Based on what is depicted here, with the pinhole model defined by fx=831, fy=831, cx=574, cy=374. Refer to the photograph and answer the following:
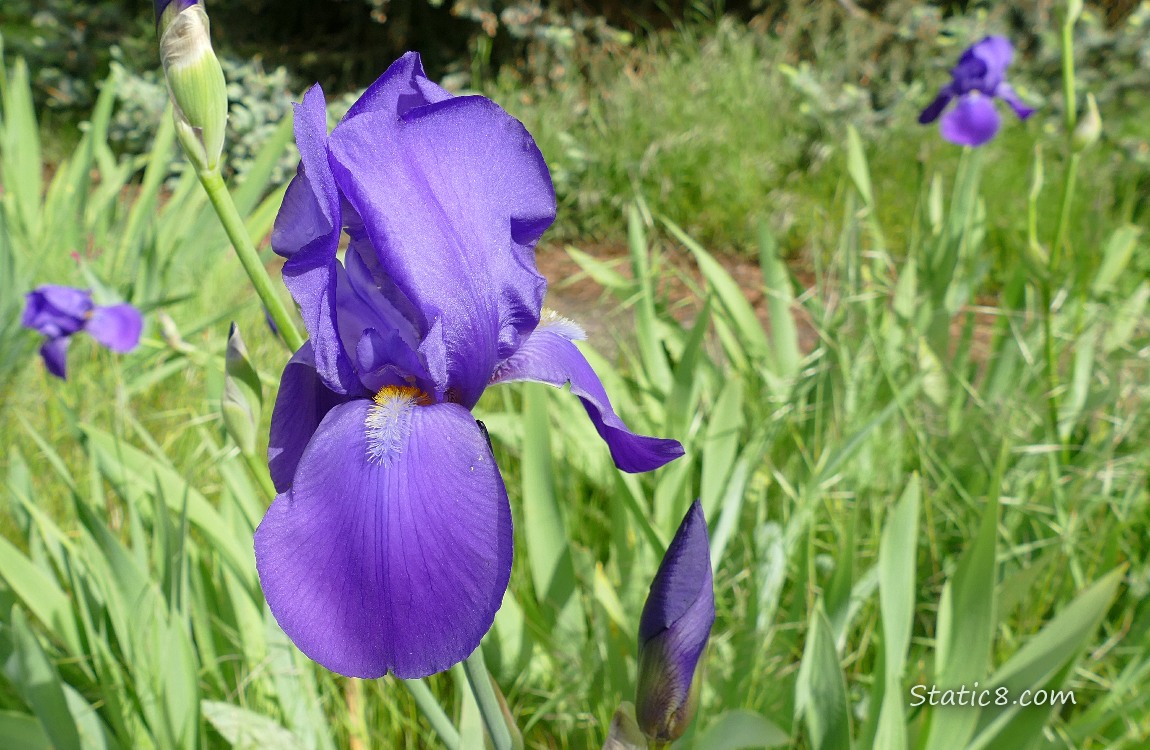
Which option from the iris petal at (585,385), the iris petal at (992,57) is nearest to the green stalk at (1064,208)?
the iris petal at (992,57)

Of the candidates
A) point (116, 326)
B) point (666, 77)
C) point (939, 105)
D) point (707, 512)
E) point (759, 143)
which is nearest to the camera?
point (707, 512)

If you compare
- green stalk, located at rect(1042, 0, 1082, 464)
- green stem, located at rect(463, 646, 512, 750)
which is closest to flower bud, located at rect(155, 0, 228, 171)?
green stem, located at rect(463, 646, 512, 750)

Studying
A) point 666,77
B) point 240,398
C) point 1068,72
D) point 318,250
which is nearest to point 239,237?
point 318,250

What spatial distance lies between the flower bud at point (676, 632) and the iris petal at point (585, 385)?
103 millimetres

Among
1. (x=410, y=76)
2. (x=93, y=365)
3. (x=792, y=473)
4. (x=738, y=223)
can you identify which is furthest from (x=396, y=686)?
(x=738, y=223)

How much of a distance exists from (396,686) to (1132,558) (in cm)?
137

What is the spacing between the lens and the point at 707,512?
1482 mm

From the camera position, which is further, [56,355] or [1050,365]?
[56,355]

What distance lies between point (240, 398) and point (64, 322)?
1369 millimetres

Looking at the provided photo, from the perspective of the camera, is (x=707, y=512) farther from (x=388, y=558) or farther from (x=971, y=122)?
(x=971, y=122)

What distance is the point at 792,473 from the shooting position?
1.80 m

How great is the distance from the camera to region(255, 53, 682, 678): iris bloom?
0.57m

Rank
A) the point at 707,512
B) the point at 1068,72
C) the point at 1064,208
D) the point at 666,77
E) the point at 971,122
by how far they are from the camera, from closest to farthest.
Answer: the point at 707,512
the point at 1068,72
the point at 1064,208
the point at 971,122
the point at 666,77

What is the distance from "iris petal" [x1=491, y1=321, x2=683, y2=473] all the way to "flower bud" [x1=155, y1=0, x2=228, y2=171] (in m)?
0.30
